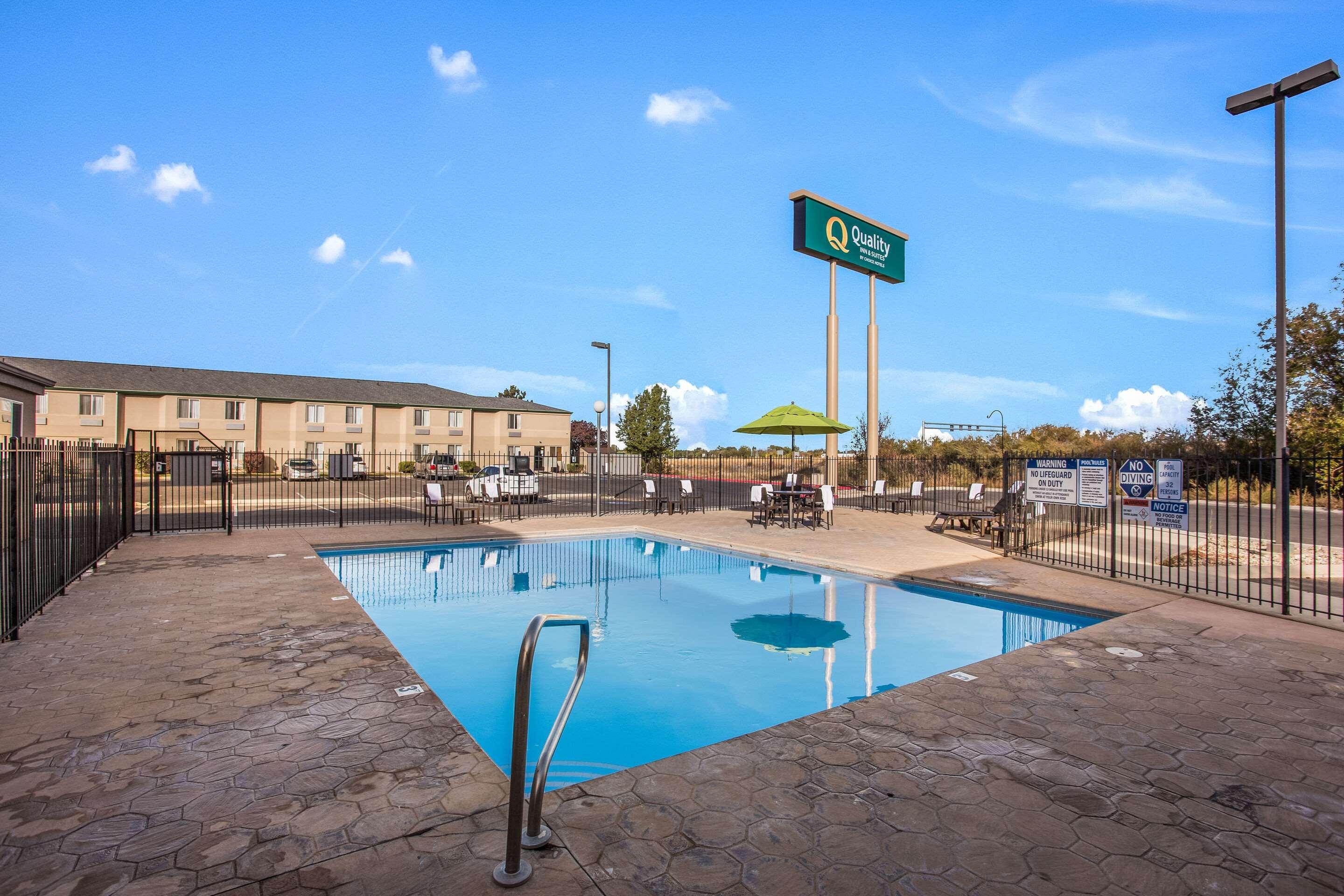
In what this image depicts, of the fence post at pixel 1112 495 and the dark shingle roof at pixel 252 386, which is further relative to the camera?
the dark shingle roof at pixel 252 386

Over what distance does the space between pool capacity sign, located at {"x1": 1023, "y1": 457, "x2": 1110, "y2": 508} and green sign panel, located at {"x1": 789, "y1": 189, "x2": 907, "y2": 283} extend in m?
13.8

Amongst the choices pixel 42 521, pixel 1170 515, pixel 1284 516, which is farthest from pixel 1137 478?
pixel 42 521

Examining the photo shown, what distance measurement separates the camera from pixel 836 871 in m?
2.81

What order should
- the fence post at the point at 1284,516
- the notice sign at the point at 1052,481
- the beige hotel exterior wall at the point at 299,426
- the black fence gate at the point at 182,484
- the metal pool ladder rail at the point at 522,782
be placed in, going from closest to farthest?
the metal pool ladder rail at the point at 522,782 < the fence post at the point at 1284,516 < the notice sign at the point at 1052,481 < the black fence gate at the point at 182,484 < the beige hotel exterior wall at the point at 299,426

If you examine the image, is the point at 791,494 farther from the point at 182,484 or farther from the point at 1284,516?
the point at 182,484

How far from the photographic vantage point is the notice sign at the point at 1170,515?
27.7 feet

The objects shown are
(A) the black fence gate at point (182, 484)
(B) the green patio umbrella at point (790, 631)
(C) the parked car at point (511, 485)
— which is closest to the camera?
(B) the green patio umbrella at point (790, 631)

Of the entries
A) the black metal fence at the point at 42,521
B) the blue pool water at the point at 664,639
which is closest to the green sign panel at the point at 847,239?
the blue pool water at the point at 664,639

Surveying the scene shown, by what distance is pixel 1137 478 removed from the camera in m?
9.10

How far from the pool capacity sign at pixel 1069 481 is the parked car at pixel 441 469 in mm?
31197

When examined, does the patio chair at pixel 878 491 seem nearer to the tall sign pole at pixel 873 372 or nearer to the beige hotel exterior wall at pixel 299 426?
the tall sign pole at pixel 873 372

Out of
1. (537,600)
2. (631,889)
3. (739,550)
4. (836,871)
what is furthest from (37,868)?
(739,550)

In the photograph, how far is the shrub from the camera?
3981cm

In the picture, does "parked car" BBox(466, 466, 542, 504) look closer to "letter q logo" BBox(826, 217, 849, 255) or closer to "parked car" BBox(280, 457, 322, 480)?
"letter q logo" BBox(826, 217, 849, 255)
